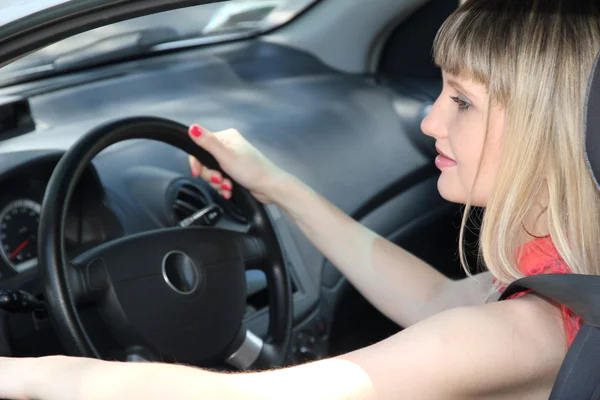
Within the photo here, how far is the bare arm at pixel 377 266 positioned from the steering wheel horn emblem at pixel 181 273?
0.94 ft

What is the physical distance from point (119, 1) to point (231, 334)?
71 cm

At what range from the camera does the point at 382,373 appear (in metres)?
1.05

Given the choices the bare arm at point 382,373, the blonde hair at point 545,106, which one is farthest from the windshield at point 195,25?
the bare arm at point 382,373

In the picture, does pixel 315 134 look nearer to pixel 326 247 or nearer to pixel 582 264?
pixel 326 247

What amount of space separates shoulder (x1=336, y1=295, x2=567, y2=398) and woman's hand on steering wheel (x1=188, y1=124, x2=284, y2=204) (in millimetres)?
743

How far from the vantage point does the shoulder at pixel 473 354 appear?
106 cm

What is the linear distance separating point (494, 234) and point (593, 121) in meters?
0.35

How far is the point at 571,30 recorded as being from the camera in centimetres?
124

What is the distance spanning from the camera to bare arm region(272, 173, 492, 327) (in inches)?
69.0

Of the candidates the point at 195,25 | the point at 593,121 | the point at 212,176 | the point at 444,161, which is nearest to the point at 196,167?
the point at 212,176

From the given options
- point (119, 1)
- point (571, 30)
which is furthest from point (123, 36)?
point (571, 30)

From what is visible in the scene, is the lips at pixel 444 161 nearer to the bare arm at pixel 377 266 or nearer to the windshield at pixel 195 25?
the bare arm at pixel 377 266

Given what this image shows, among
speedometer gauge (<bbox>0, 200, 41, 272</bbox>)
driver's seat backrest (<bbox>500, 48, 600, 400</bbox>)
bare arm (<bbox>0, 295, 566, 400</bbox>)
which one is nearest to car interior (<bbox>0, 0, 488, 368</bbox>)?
speedometer gauge (<bbox>0, 200, 41, 272</bbox>)

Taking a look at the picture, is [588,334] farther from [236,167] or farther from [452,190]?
[236,167]
